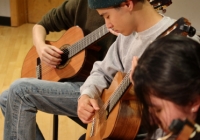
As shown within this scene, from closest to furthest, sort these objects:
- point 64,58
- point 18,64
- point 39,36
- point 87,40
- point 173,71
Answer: point 173,71
point 87,40
point 64,58
point 39,36
point 18,64

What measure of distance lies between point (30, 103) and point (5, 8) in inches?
96.3

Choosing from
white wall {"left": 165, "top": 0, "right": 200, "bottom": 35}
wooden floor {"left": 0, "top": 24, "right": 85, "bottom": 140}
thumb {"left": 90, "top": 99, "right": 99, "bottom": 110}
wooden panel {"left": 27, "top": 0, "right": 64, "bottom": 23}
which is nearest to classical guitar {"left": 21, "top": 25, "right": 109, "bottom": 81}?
thumb {"left": 90, "top": 99, "right": 99, "bottom": 110}

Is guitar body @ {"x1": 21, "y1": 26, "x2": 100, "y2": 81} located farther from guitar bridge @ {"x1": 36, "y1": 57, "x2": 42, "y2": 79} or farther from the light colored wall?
the light colored wall

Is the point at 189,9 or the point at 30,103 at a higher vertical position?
the point at 189,9

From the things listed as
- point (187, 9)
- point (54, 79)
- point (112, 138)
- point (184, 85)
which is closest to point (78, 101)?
point (112, 138)

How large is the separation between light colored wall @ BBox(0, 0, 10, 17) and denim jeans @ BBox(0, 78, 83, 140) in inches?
93.1

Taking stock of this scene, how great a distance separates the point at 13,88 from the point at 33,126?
18 centimetres

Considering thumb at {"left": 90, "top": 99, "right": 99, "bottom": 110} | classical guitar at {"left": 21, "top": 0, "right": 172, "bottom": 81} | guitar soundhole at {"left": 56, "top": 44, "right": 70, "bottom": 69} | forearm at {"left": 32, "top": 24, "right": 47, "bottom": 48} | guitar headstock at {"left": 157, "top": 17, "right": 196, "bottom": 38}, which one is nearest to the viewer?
guitar headstock at {"left": 157, "top": 17, "right": 196, "bottom": 38}

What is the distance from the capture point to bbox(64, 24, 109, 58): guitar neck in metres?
1.47

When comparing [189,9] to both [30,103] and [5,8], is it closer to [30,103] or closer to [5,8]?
[30,103]

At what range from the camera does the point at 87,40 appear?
154 centimetres

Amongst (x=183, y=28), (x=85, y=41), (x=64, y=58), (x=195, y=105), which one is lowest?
(x=64, y=58)

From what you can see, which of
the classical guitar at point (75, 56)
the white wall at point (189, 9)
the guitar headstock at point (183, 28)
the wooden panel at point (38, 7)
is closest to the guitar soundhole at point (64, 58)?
the classical guitar at point (75, 56)

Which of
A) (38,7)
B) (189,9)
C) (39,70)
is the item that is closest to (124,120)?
(39,70)
